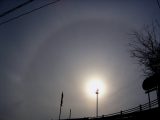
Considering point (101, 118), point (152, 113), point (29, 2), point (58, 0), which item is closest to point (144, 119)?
point (152, 113)

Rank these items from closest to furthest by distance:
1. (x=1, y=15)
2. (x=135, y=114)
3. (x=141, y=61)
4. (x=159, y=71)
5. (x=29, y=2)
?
(x=29, y=2), (x=1, y=15), (x=135, y=114), (x=159, y=71), (x=141, y=61)

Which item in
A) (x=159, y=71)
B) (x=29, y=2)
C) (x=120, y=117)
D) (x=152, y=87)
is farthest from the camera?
(x=152, y=87)

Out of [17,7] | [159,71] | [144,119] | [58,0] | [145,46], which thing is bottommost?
[144,119]

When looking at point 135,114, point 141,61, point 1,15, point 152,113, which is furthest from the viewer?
point 141,61

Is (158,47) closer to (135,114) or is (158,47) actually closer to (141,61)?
(141,61)

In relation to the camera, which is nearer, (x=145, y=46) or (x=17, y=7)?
(x=17, y=7)

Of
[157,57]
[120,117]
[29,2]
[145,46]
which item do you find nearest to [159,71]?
[157,57]

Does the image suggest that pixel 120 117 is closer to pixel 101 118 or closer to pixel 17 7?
pixel 101 118

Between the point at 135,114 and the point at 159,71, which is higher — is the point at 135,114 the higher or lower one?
the lower one

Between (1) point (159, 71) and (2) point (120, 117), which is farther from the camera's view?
(1) point (159, 71)
